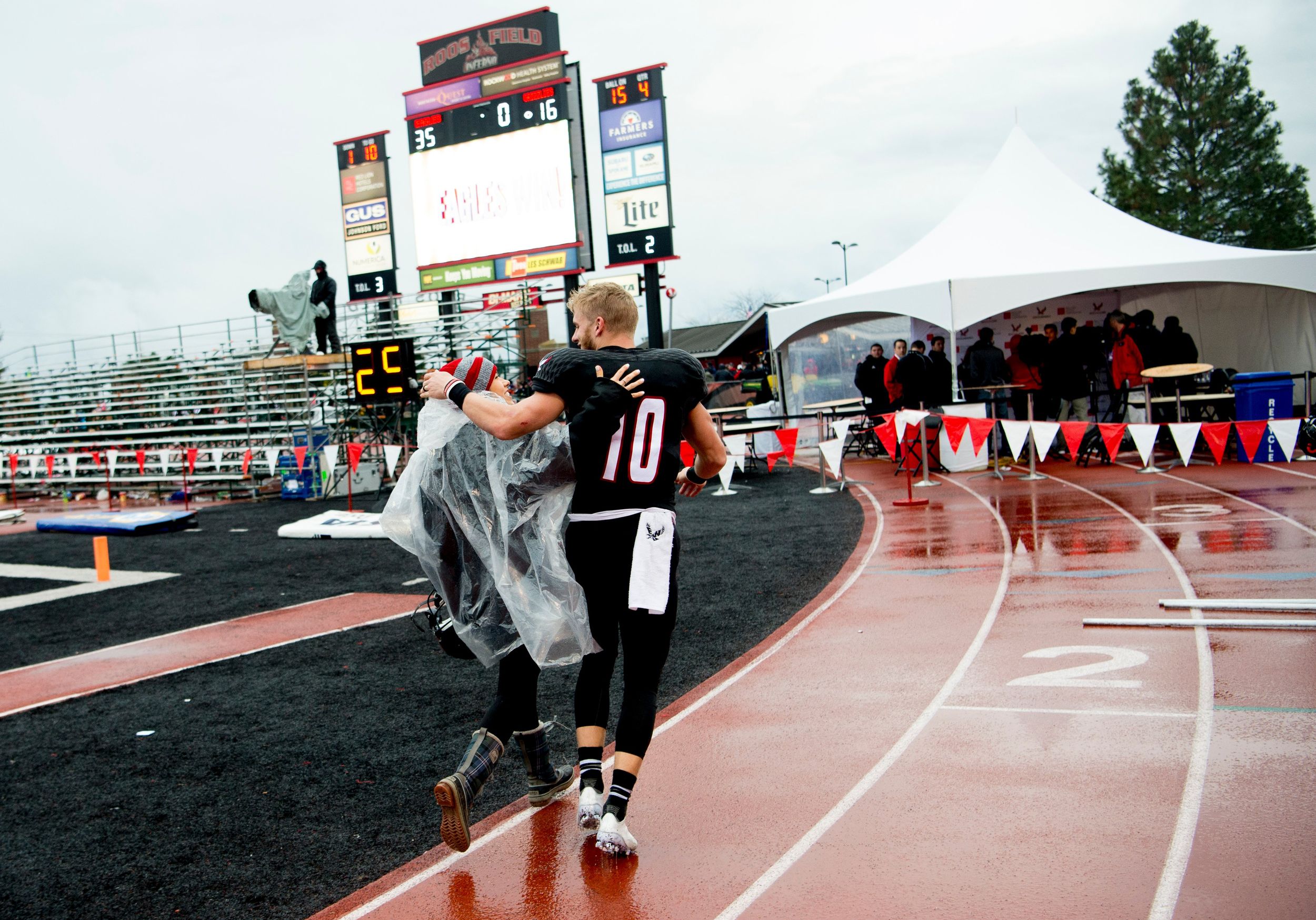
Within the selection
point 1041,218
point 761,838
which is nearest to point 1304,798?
point 761,838

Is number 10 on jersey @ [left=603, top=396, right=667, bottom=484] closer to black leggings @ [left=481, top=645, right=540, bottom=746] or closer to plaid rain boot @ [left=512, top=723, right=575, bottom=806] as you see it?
black leggings @ [left=481, top=645, right=540, bottom=746]

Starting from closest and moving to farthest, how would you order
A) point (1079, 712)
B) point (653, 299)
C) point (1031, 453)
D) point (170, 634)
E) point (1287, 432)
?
point (1079, 712)
point (170, 634)
point (1287, 432)
point (1031, 453)
point (653, 299)

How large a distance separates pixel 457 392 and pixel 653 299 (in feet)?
71.4

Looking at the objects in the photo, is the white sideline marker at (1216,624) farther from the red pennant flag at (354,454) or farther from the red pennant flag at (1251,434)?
the red pennant flag at (354,454)

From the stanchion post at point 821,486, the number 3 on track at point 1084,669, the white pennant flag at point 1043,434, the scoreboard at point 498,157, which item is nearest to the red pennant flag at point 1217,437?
the white pennant flag at point 1043,434

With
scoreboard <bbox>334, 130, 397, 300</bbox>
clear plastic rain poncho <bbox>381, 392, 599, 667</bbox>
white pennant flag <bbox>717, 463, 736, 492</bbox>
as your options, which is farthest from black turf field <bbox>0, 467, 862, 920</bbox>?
scoreboard <bbox>334, 130, 397, 300</bbox>

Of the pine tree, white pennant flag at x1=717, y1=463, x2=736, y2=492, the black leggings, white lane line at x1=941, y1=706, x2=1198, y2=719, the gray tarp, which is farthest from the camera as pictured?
the pine tree

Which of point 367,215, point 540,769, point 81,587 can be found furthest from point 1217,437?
point 367,215

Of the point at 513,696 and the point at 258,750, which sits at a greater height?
the point at 513,696

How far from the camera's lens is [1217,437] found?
44.8 feet

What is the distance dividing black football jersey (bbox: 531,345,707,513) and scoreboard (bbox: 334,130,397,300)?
2594cm

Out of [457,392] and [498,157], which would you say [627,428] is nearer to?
[457,392]

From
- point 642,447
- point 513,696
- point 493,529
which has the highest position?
point 642,447

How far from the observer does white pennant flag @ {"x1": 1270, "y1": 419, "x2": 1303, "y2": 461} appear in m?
13.0
